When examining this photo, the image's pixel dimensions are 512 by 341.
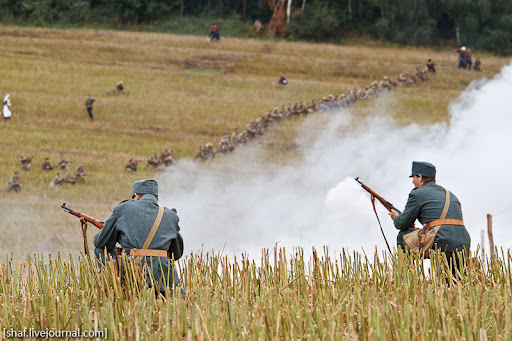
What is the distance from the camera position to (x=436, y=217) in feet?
25.3

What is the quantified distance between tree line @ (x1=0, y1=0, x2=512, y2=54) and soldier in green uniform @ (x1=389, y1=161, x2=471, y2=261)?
3247 cm

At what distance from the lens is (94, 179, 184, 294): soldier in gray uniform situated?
679 cm

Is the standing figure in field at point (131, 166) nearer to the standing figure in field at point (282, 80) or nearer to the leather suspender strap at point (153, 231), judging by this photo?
the standing figure in field at point (282, 80)

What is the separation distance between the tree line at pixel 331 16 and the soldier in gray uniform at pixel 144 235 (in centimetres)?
3424

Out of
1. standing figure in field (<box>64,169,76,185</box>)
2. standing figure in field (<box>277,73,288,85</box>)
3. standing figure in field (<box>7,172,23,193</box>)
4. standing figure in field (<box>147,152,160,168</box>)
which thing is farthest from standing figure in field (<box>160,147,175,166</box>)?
standing figure in field (<box>277,73,288,85</box>)

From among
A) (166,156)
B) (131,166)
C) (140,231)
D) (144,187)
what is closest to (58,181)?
(131,166)

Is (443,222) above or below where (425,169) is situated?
below

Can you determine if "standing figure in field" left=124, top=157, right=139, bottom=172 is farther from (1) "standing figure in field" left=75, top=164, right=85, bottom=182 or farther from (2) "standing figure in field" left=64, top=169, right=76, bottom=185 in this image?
(2) "standing figure in field" left=64, top=169, right=76, bottom=185

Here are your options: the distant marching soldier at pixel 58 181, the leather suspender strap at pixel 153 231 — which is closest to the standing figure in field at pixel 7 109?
the distant marching soldier at pixel 58 181

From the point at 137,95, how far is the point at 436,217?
21.0 meters

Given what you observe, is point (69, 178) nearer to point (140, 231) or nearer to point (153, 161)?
point (153, 161)

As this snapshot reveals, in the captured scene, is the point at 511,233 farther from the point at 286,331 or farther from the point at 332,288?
the point at 286,331

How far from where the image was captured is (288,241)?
1533 centimetres

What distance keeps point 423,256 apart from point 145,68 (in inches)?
977
